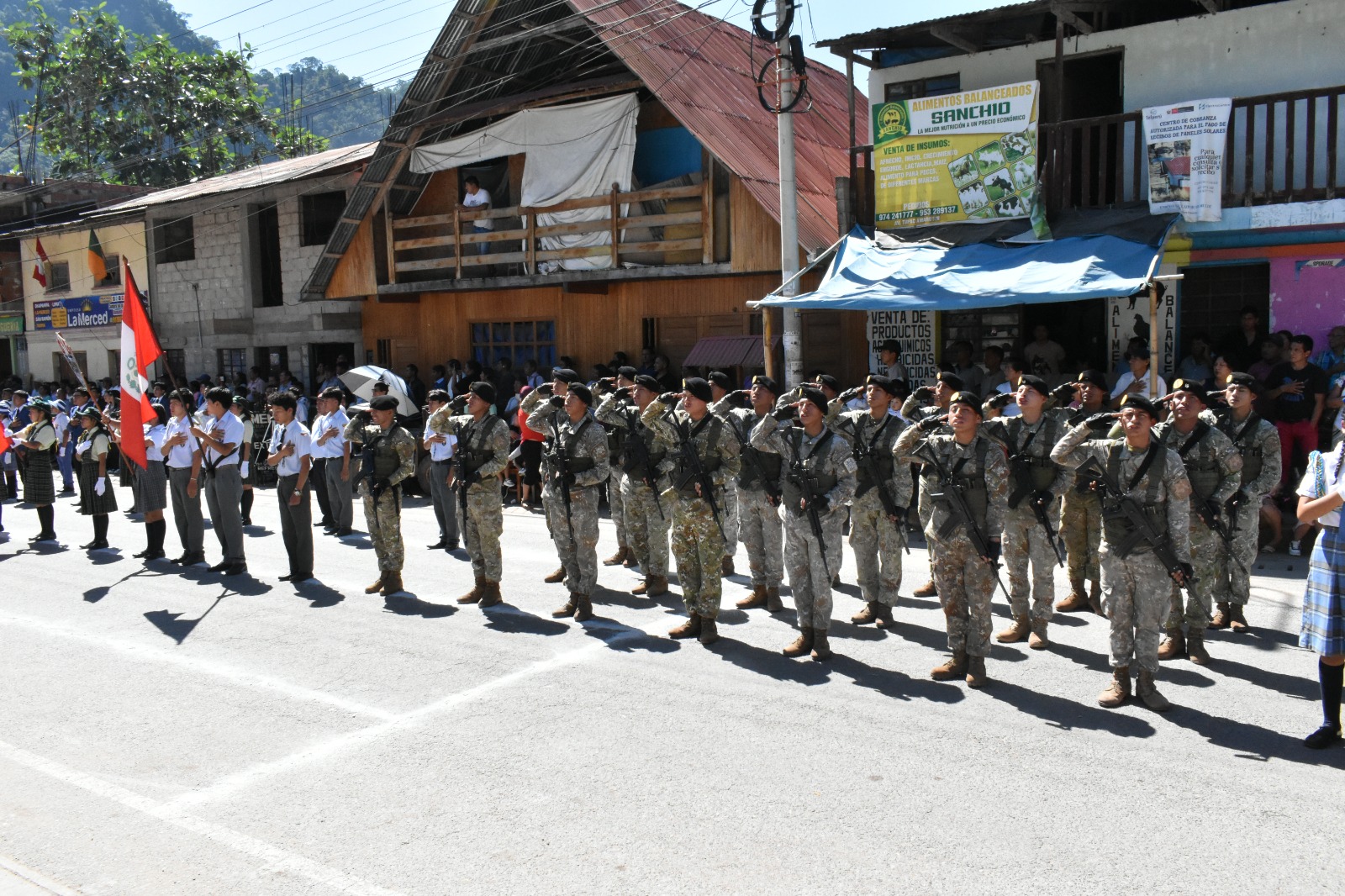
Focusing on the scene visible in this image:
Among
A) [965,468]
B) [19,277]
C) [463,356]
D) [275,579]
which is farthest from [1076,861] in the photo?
[19,277]

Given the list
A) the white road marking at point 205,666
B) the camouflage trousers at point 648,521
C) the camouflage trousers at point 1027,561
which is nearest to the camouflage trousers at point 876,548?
the camouflage trousers at point 1027,561

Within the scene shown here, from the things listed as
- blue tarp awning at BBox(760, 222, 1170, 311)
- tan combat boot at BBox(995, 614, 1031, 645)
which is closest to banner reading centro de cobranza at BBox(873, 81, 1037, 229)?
blue tarp awning at BBox(760, 222, 1170, 311)

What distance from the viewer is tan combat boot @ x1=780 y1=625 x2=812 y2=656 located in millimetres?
7203

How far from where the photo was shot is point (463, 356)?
20.7 meters

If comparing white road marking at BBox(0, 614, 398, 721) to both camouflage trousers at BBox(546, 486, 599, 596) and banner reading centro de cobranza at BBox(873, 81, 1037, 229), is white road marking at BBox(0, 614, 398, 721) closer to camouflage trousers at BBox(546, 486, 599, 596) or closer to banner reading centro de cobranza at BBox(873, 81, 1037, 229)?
camouflage trousers at BBox(546, 486, 599, 596)

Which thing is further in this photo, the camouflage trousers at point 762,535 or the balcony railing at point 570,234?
the balcony railing at point 570,234

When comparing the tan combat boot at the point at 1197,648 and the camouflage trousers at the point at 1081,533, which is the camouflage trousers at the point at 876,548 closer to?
the camouflage trousers at the point at 1081,533

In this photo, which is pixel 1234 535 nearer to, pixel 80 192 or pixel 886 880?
pixel 886 880

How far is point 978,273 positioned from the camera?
38.1 feet

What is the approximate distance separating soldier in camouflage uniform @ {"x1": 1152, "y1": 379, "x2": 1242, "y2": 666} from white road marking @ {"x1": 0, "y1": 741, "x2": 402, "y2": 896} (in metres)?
5.20

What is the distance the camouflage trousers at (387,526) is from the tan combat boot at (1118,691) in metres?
5.97

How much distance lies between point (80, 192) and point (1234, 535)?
33.3 meters

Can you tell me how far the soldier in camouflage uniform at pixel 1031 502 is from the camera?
24.0ft

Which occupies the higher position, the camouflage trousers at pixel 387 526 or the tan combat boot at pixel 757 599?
the camouflage trousers at pixel 387 526
